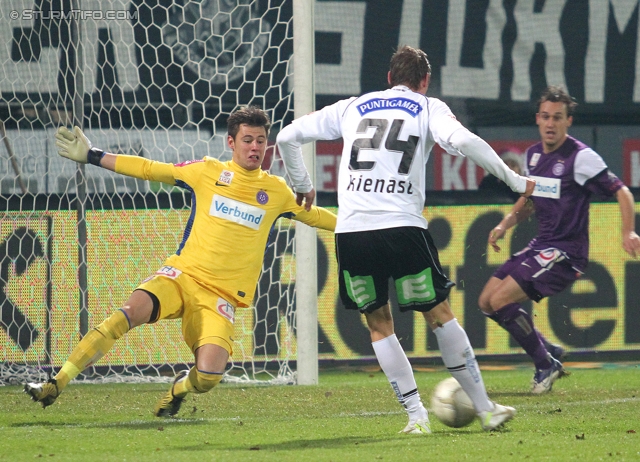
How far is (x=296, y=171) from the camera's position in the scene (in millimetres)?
5133

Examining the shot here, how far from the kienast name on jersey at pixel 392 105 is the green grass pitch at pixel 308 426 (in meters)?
1.47

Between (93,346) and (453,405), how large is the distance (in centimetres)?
181

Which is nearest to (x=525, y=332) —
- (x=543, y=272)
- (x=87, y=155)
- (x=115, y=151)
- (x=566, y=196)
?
(x=543, y=272)

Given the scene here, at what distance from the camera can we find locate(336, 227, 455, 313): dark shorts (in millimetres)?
4840

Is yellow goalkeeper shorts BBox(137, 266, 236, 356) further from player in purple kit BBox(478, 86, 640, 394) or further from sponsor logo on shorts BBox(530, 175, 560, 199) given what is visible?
sponsor logo on shorts BBox(530, 175, 560, 199)

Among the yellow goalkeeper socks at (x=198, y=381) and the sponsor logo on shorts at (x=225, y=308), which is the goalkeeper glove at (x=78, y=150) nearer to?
the sponsor logo on shorts at (x=225, y=308)

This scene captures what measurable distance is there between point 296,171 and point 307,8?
110 inches

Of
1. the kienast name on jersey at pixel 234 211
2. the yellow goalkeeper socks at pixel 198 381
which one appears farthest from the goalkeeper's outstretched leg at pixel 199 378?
the kienast name on jersey at pixel 234 211

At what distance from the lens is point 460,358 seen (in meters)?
4.89

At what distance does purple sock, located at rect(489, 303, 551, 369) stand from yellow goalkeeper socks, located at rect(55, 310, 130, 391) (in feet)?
8.75

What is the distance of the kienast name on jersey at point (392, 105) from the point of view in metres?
Result: 4.89

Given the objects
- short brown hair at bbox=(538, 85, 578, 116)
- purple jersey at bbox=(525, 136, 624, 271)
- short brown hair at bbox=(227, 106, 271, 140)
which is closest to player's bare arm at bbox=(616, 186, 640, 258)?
purple jersey at bbox=(525, 136, 624, 271)

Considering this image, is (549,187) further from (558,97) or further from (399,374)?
(399,374)

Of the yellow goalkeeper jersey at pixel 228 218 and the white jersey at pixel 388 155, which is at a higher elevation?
the white jersey at pixel 388 155
